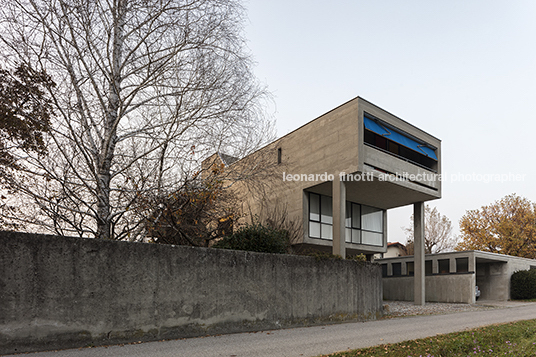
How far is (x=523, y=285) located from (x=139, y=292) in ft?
89.8

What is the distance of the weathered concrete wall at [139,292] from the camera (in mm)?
7023

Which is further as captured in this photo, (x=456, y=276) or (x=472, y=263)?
(x=456, y=276)

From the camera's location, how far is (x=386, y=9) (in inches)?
464

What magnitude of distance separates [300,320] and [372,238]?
1304 centimetres

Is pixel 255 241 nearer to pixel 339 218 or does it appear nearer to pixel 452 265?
pixel 339 218

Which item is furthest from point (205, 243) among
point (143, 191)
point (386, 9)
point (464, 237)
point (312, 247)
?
point (464, 237)

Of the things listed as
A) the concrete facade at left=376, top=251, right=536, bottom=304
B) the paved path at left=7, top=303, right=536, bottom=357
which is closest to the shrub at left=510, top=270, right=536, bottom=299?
the concrete facade at left=376, top=251, right=536, bottom=304

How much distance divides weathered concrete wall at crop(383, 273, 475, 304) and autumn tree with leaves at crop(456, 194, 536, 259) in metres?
19.0

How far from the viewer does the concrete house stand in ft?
57.3

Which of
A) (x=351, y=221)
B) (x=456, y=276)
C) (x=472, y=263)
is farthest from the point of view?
(x=456, y=276)

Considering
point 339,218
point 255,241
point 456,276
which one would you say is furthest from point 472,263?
point 255,241

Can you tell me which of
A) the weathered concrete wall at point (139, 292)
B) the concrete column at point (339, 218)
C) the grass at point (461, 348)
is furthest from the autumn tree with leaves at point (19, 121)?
the concrete column at point (339, 218)

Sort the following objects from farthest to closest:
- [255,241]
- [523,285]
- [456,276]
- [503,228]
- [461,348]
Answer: [503,228] < [523,285] < [456,276] < [255,241] < [461,348]

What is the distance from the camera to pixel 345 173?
1741 cm
